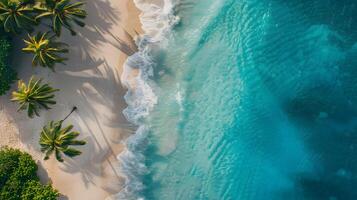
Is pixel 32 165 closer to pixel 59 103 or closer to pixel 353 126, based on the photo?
pixel 59 103

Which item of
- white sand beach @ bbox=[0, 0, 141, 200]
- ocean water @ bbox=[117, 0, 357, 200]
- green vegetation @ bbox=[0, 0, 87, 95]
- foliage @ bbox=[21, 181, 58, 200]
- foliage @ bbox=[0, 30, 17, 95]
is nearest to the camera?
green vegetation @ bbox=[0, 0, 87, 95]

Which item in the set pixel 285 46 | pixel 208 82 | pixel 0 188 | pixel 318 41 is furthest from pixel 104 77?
pixel 318 41

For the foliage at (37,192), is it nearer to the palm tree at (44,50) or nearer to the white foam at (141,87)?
the white foam at (141,87)

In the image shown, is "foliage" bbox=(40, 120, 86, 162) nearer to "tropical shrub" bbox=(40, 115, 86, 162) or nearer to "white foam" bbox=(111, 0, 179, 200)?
"tropical shrub" bbox=(40, 115, 86, 162)

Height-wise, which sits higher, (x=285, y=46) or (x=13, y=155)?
(x=13, y=155)

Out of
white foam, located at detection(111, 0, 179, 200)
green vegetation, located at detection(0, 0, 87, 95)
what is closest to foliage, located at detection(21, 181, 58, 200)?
white foam, located at detection(111, 0, 179, 200)
